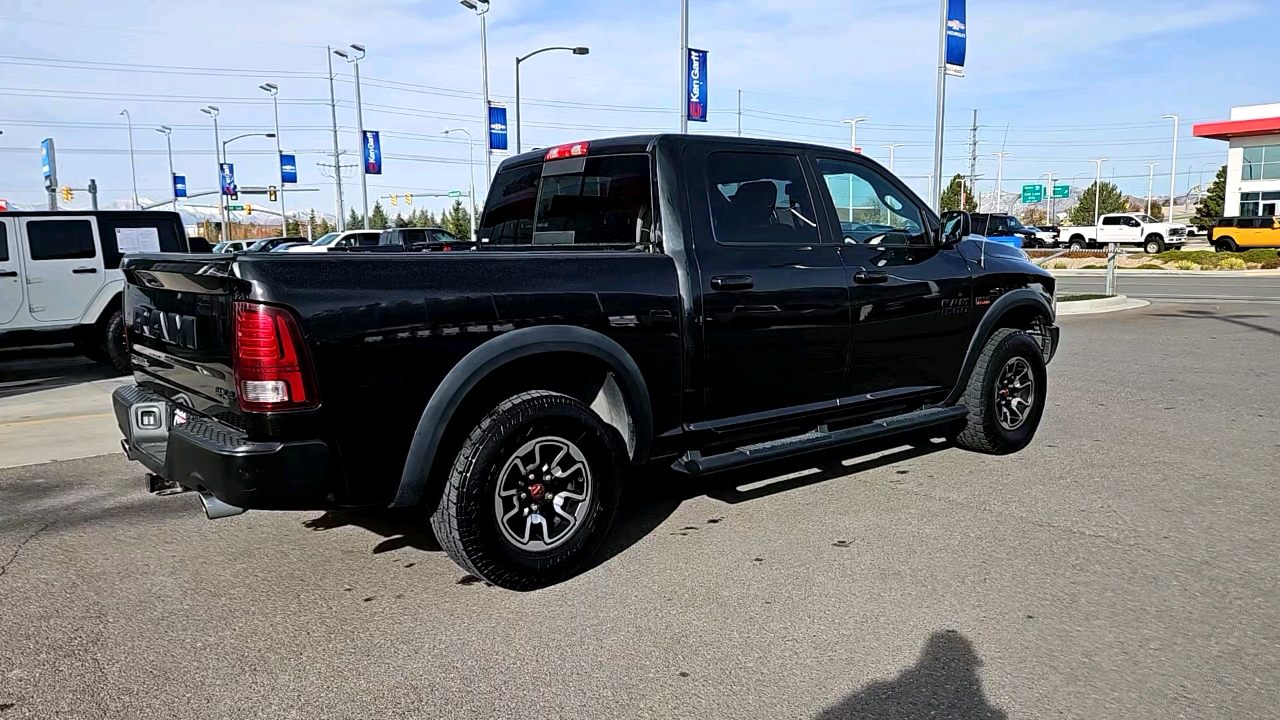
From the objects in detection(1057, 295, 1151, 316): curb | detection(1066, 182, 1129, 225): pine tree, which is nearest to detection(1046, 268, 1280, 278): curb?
detection(1057, 295, 1151, 316): curb

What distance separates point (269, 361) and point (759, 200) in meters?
2.55

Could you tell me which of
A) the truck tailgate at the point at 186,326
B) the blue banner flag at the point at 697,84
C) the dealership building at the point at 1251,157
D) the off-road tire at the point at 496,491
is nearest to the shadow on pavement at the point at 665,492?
the off-road tire at the point at 496,491

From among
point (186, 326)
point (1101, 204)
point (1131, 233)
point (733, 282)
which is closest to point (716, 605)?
point (733, 282)

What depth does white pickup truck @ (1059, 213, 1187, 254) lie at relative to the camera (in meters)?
43.9

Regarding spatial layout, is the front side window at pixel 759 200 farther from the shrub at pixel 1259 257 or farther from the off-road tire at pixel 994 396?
the shrub at pixel 1259 257

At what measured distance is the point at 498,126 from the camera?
28859mm

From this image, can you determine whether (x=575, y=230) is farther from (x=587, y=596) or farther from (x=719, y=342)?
(x=587, y=596)

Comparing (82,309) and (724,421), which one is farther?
(82,309)

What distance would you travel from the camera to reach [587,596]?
3.92 m

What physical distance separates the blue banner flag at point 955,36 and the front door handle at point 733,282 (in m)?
13.7

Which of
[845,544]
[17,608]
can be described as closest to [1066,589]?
[845,544]

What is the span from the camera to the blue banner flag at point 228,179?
171 feet

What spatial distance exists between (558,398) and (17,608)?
2313mm

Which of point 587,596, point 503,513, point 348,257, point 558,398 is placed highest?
point 348,257
